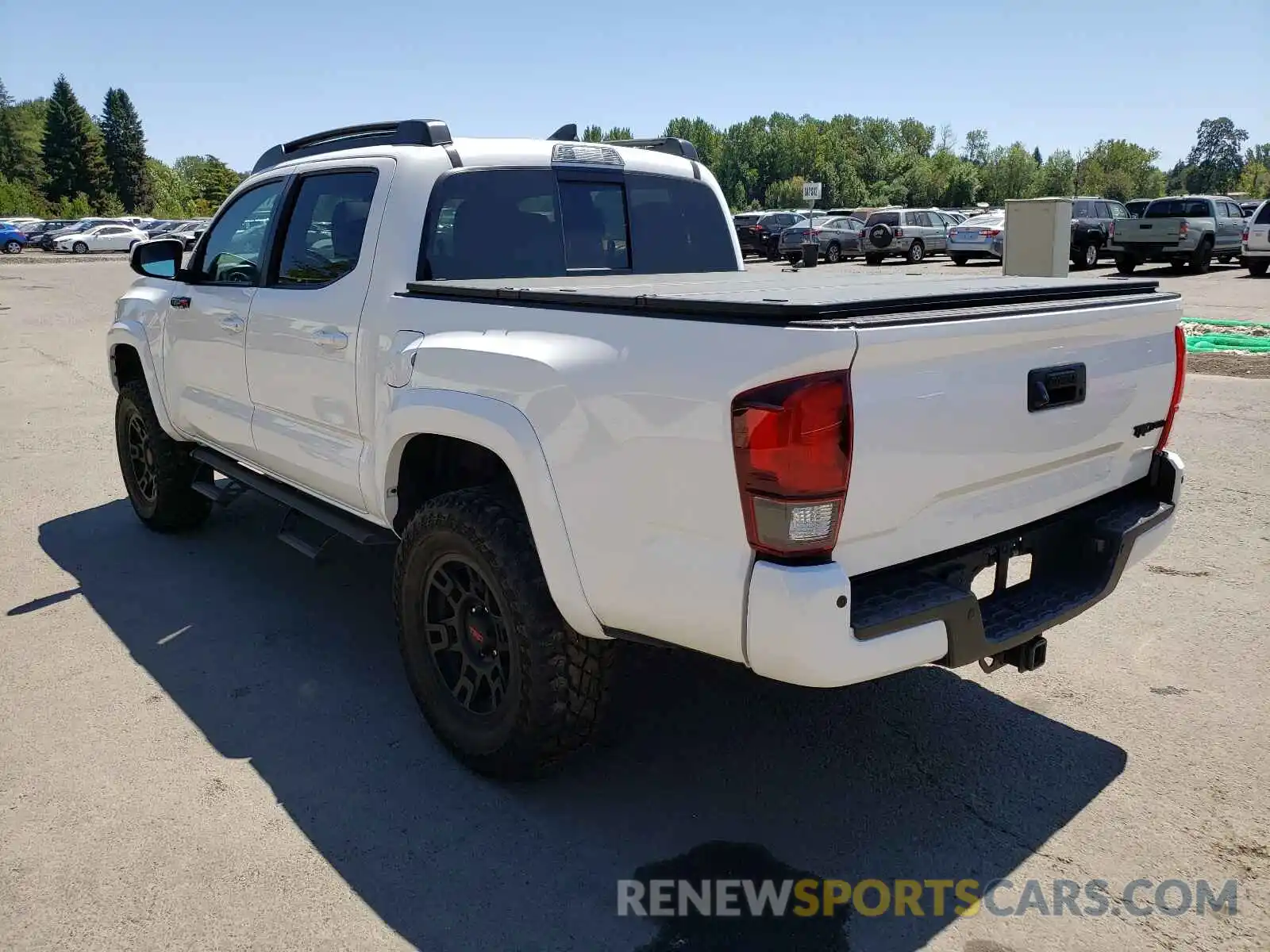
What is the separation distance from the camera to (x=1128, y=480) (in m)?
3.33

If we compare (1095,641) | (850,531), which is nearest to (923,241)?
(1095,641)

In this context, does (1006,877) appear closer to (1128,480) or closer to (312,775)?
(1128,480)

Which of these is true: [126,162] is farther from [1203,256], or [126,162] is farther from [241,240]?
[241,240]

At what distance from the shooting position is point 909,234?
32344mm

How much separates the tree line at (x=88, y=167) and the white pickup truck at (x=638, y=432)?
92958mm

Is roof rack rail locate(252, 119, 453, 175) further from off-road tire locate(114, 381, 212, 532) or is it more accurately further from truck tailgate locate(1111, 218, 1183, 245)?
truck tailgate locate(1111, 218, 1183, 245)

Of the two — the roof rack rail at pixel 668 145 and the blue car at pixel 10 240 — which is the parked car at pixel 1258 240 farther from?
the blue car at pixel 10 240

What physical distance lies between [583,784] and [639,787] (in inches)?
7.4

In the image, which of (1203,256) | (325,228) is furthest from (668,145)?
(1203,256)

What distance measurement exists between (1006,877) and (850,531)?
1.16 meters

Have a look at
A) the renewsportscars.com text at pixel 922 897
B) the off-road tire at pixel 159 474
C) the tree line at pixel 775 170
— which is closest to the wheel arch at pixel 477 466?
the renewsportscars.com text at pixel 922 897

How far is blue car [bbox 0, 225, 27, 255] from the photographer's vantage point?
164 ft

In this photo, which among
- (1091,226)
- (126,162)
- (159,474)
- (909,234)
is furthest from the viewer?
(126,162)

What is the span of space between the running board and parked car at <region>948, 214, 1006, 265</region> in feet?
84.2
